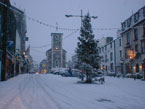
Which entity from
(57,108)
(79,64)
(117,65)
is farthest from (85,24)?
(117,65)

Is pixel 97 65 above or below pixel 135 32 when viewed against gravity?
below

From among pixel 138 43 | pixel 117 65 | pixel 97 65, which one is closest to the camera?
pixel 97 65

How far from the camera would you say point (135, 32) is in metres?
33.5

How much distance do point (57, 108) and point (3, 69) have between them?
50.5 ft

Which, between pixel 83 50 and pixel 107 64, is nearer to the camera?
pixel 83 50

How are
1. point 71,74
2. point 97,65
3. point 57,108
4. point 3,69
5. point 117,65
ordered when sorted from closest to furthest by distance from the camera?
point 57,108 → point 97,65 → point 3,69 → point 71,74 → point 117,65

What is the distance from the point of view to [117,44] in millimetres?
43656

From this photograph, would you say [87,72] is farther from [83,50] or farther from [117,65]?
[117,65]

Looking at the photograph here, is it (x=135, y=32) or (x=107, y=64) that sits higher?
(x=135, y=32)

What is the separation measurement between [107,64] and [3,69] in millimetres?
36933

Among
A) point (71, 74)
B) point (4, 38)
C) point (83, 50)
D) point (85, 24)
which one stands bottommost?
point (71, 74)

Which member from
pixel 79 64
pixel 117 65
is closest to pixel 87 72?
pixel 79 64

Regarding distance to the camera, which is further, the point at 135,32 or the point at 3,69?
the point at 135,32

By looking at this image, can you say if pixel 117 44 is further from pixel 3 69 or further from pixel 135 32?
pixel 3 69
